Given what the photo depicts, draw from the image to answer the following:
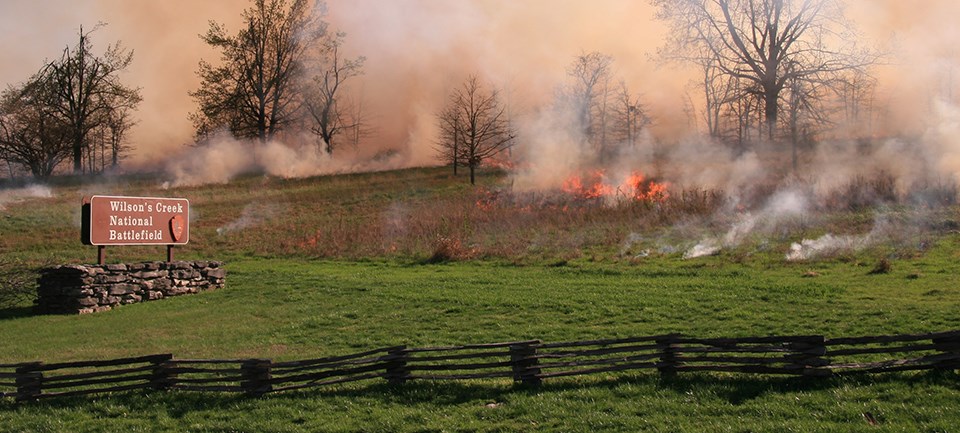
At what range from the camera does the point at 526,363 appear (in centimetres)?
1095

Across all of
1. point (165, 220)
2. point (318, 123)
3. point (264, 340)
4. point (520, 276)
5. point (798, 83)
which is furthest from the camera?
point (318, 123)

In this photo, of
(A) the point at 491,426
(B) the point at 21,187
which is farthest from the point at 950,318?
(B) the point at 21,187

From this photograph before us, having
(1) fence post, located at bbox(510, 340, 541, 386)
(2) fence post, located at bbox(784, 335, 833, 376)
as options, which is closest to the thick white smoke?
(1) fence post, located at bbox(510, 340, 541, 386)

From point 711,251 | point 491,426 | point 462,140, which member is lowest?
point 491,426

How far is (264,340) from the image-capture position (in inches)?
617

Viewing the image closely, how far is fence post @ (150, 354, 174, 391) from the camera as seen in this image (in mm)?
12022

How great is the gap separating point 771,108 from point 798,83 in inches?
64.4

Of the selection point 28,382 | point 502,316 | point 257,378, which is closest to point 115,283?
point 28,382

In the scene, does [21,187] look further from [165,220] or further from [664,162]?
[664,162]

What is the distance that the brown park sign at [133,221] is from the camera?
886 inches

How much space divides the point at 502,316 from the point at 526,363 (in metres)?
5.04

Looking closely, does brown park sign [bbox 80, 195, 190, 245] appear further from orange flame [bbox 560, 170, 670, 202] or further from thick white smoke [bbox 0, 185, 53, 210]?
thick white smoke [bbox 0, 185, 53, 210]

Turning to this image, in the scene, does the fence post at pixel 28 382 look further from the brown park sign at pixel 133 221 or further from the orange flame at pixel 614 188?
the orange flame at pixel 614 188

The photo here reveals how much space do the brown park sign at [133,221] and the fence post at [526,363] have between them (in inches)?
644
